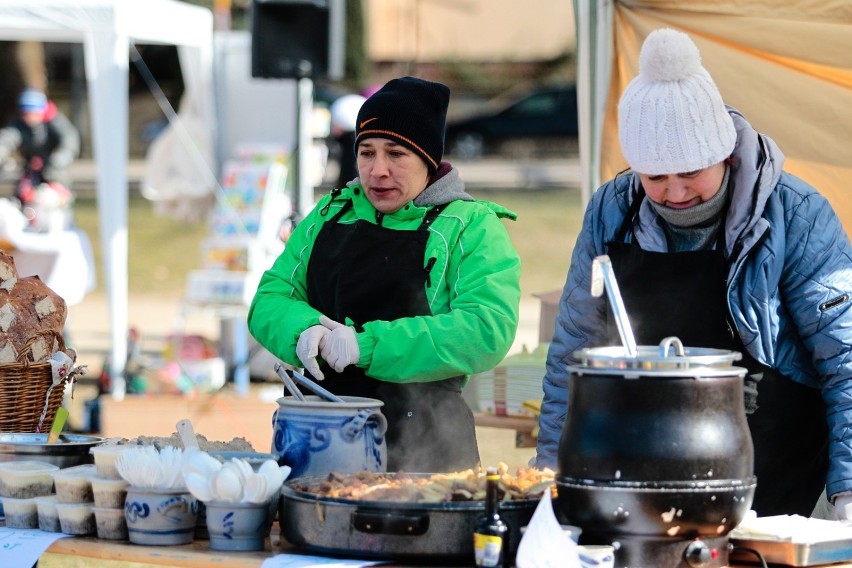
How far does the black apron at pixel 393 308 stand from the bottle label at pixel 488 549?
2.92ft

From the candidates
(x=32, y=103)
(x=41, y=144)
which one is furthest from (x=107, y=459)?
(x=32, y=103)

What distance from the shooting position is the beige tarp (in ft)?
12.5

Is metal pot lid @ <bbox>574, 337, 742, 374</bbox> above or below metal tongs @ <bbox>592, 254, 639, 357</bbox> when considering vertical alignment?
below

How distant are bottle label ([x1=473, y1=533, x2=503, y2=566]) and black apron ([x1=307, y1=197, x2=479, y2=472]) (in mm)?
889

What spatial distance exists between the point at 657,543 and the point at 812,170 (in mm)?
2234

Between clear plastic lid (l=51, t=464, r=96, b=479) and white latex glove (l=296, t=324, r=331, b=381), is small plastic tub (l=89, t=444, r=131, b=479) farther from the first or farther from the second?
white latex glove (l=296, t=324, r=331, b=381)

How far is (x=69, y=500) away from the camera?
90.3 inches

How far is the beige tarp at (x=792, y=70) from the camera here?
381cm

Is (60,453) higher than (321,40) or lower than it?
lower

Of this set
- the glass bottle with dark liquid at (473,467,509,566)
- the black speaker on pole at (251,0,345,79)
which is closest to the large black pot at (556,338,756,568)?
the glass bottle with dark liquid at (473,467,509,566)

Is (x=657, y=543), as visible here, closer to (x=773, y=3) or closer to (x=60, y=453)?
(x=60, y=453)

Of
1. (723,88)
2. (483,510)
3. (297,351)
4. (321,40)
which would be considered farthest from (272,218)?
(483,510)

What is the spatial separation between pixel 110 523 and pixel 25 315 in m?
0.95

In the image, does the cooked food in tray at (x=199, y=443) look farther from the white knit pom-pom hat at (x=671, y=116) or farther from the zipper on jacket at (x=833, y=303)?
the zipper on jacket at (x=833, y=303)
